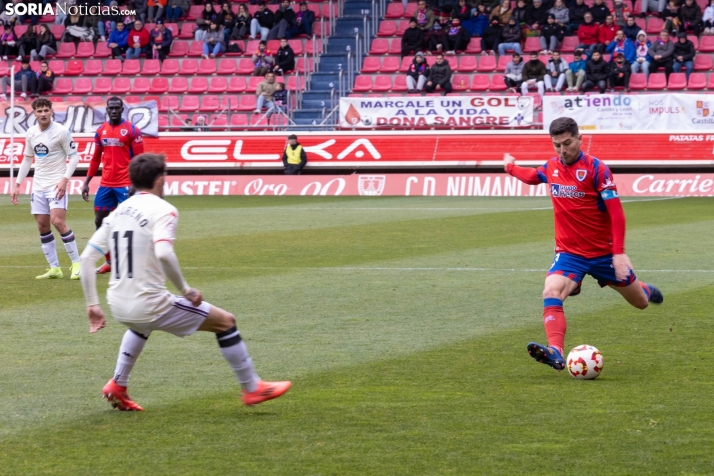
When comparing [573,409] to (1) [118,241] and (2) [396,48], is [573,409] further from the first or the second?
(2) [396,48]

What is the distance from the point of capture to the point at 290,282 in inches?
455

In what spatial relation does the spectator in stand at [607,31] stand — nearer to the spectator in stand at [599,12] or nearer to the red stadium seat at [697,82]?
the spectator in stand at [599,12]

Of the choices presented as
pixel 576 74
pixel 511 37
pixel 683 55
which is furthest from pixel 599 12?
pixel 576 74

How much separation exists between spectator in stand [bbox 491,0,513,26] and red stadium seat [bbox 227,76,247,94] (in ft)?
24.4

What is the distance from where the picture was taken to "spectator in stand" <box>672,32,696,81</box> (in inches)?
1128

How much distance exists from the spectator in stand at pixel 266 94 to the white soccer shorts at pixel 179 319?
78.6 ft

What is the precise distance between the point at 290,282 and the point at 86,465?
264 inches

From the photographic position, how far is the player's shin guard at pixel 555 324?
6.97 m

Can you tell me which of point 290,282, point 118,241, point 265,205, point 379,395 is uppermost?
point 118,241

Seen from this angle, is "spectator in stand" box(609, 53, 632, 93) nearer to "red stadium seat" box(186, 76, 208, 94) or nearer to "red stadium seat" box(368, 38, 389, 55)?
"red stadium seat" box(368, 38, 389, 55)

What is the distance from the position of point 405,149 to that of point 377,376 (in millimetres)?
21221

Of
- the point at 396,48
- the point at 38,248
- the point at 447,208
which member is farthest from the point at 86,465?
the point at 396,48

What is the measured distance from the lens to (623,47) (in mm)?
28625

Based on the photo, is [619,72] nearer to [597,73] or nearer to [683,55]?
[597,73]
